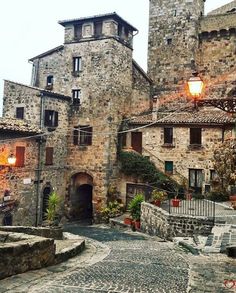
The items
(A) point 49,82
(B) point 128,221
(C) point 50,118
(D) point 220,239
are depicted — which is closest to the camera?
(D) point 220,239

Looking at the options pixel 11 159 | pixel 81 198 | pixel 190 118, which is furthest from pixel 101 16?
pixel 81 198

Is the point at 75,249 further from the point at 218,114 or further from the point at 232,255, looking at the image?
the point at 218,114

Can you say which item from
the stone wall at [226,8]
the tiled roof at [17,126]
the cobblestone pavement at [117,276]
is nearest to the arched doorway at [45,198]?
the tiled roof at [17,126]

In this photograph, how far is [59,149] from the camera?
26.1 metres

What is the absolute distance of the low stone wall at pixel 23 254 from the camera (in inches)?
301

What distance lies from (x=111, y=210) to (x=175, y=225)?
957 cm

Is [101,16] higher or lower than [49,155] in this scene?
higher

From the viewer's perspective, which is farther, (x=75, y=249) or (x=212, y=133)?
(x=212, y=133)

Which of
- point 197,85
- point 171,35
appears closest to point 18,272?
point 197,85

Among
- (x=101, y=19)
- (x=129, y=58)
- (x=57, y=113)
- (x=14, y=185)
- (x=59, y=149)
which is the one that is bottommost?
(x=14, y=185)

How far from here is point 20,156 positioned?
22156 millimetres

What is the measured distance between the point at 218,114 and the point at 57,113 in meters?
11.4

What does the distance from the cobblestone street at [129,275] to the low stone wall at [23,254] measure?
21cm

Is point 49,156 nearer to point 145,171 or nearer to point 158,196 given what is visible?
point 145,171
